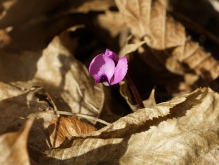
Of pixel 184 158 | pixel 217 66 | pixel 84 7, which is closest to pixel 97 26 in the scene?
pixel 84 7

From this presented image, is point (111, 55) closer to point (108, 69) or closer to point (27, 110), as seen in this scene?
point (108, 69)

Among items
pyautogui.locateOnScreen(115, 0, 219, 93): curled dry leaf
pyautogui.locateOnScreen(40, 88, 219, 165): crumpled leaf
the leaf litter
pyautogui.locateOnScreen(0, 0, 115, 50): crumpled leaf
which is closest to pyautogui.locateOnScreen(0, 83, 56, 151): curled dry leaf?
the leaf litter

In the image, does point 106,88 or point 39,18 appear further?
point 39,18

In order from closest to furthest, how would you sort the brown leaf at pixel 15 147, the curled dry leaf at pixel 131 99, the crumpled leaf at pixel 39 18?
the brown leaf at pixel 15 147 < the curled dry leaf at pixel 131 99 < the crumpled leaf at pixel 39 18

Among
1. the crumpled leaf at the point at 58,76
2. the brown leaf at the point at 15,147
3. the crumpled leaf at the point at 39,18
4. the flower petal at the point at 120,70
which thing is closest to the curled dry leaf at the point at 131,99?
the crumpled leaf at the point at 58,76

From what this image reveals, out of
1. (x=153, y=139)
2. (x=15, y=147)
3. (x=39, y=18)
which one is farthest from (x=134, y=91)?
(x=39, y=18)

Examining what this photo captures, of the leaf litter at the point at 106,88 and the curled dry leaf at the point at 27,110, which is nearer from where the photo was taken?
the leaf litter at the point at 106,88

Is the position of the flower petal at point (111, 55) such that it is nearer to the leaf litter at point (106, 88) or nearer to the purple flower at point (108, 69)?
the purple flower at point (108, 69)
